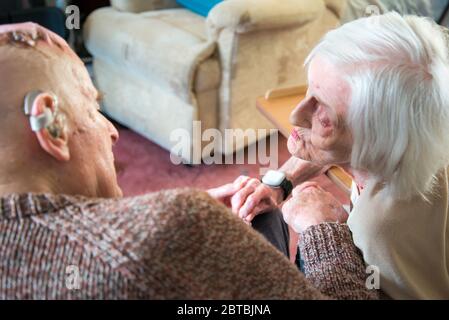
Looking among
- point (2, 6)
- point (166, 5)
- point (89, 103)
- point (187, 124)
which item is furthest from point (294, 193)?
point (2, 6)

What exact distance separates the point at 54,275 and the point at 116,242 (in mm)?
83

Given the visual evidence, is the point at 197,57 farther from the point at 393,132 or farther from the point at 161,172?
the point at 393,132

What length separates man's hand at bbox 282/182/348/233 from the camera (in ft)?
3.64

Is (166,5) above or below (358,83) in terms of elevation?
below

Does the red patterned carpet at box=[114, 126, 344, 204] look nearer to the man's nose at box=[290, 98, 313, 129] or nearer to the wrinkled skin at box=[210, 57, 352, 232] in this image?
the wrinkled skin at box=[210, 57, 352, 232]

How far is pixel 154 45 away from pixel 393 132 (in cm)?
139

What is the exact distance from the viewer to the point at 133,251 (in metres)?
0.56

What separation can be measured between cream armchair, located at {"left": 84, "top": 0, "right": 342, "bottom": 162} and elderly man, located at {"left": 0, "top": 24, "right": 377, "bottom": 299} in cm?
129

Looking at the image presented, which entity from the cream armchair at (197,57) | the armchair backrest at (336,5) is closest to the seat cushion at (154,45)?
the cream armchair at (197,57)

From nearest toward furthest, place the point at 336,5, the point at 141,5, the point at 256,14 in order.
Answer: the point at 256,14 → the point at 336,5 → the point at 141,5

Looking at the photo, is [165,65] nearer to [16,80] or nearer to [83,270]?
[16,80]

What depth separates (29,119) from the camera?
664 mm

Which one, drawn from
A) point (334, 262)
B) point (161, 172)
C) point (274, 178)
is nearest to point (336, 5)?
point (161, 172)

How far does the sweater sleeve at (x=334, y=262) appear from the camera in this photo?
2.79 feet
